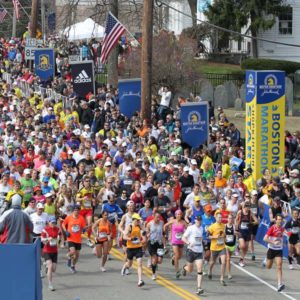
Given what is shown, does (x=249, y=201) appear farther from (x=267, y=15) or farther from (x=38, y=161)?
(x=267, y=15)

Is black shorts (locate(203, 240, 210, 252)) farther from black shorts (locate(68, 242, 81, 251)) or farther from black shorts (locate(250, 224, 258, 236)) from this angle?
black shorts (locate(68, 242, 81, 251))

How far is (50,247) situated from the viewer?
60.1ft

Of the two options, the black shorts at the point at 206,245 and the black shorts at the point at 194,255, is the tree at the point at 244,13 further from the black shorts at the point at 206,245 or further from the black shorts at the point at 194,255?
the black shorts at the point at 194,255

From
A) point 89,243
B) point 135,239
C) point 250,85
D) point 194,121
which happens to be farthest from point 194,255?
point 194,121

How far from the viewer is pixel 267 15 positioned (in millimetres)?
57000

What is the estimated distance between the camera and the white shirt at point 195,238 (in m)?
18.6

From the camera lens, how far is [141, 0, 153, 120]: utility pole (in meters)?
30.4

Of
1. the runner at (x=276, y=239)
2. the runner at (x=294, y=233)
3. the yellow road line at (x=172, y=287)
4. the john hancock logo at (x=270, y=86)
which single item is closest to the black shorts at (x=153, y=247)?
the yellow road line at (x=172, y=287)

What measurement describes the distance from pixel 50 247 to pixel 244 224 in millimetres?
4300

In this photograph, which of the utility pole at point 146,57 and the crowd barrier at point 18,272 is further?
the utility pole at point 146,57

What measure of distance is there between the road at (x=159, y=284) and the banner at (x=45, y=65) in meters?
18.3

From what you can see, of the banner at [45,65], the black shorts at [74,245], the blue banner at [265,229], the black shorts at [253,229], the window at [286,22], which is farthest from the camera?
the window at [286,22]

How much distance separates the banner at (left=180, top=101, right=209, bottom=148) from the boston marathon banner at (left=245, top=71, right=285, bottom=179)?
3041mm

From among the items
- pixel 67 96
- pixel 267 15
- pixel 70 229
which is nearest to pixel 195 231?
pixel 70 229
